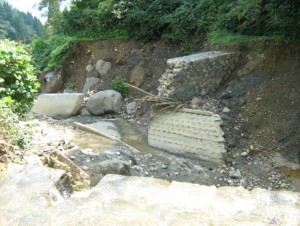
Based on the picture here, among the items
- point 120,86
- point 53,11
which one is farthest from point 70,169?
point 53,11

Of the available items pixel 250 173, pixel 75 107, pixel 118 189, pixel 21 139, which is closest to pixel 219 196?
pixel 118 189

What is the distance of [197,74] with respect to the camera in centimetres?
789

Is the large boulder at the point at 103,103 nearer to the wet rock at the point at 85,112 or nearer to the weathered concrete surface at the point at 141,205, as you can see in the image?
the wet rock at the point at 85,112

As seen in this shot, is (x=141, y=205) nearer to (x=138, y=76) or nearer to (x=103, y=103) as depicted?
(x=103, y=103)

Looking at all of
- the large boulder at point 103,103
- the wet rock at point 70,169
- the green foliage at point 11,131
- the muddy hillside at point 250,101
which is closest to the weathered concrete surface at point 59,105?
the large boulder at point 103,103

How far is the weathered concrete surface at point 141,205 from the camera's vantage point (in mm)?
2307

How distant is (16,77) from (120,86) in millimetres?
5759

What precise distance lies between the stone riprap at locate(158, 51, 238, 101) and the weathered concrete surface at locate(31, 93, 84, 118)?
307 cm

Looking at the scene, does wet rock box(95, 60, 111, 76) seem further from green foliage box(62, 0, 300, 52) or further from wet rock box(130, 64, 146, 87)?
wet rock box(130, 64, 146, 87)

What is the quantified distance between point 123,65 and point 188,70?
473cm

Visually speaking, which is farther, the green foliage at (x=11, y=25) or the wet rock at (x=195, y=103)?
the green foliage at (x=11, y=25)

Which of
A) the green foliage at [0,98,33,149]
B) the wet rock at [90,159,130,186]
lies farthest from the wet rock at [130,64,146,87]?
the green foliage at [0,98,33,149]

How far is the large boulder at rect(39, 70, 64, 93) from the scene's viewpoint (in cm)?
1309

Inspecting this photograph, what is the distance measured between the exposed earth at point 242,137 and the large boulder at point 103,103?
796 mm
